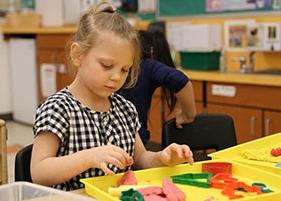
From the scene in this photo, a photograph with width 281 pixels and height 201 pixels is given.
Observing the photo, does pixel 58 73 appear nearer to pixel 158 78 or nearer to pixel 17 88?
pixel 17 88

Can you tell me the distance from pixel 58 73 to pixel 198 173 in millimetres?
3639

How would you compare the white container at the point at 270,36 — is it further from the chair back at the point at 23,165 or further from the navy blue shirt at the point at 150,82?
the chair back at the point at 23,165

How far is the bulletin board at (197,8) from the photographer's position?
11.0ft

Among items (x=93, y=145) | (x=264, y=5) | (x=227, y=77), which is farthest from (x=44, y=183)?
(x=264, y=5)

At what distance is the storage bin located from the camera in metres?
3.47

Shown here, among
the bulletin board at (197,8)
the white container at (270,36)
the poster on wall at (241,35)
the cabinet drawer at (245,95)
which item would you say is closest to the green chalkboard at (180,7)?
the bulletin board at (197,8)

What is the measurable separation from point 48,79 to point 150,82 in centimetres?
278

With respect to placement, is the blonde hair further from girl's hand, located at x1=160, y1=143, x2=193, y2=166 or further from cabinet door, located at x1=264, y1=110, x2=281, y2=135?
cabinet door, located at x1=264, y1=110, x2=281, y2=135

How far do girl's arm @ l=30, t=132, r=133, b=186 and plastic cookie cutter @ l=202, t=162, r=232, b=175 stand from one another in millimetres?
204

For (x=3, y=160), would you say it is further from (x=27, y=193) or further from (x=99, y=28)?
(x=27, y=193)

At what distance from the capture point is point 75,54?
50.7 inches

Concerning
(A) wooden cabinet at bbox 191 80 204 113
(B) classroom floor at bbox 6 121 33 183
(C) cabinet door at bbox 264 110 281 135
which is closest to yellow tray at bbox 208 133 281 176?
(C) cabinet door at bbox 264 110 281 135

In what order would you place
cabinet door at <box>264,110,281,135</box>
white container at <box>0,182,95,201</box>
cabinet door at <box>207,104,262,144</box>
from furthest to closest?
cabinet door at <box>207,104,262,144</box> → cabinet door at <box>264,110,281,135</box> → white container at <box>0,182,95,201</box>

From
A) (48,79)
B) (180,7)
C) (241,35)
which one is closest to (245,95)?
(241,35)
